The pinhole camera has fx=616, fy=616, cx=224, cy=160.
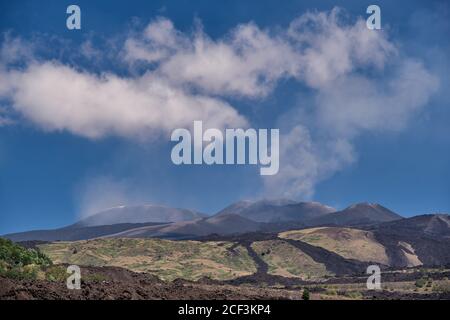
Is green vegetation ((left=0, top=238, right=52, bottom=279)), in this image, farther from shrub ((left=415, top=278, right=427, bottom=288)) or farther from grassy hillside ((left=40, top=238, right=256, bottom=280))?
shrub ((left=415, top=278, right=427, bottom=288))

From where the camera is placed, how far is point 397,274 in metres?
146

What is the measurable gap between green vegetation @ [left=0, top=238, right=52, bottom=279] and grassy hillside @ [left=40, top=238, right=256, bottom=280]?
189ft

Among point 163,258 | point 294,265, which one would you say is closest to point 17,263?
point 163,258

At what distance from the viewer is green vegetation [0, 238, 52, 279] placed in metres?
77.4

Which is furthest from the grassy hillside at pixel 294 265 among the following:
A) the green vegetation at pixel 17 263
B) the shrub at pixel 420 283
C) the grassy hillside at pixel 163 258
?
the green vegetation at pixel 17 263

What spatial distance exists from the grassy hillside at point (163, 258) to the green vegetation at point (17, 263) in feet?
189

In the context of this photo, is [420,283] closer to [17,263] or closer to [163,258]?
[17,263]

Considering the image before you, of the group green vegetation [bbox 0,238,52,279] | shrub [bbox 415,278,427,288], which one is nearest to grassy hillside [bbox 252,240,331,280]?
shrub [bbox 415,278,427,288]

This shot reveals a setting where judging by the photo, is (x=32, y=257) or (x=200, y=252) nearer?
(x=32, y=257)

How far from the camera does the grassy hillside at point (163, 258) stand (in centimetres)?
16762

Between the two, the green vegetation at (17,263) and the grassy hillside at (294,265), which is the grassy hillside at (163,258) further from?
the green vegetation at (17,263)

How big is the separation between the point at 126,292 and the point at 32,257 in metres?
52.4
